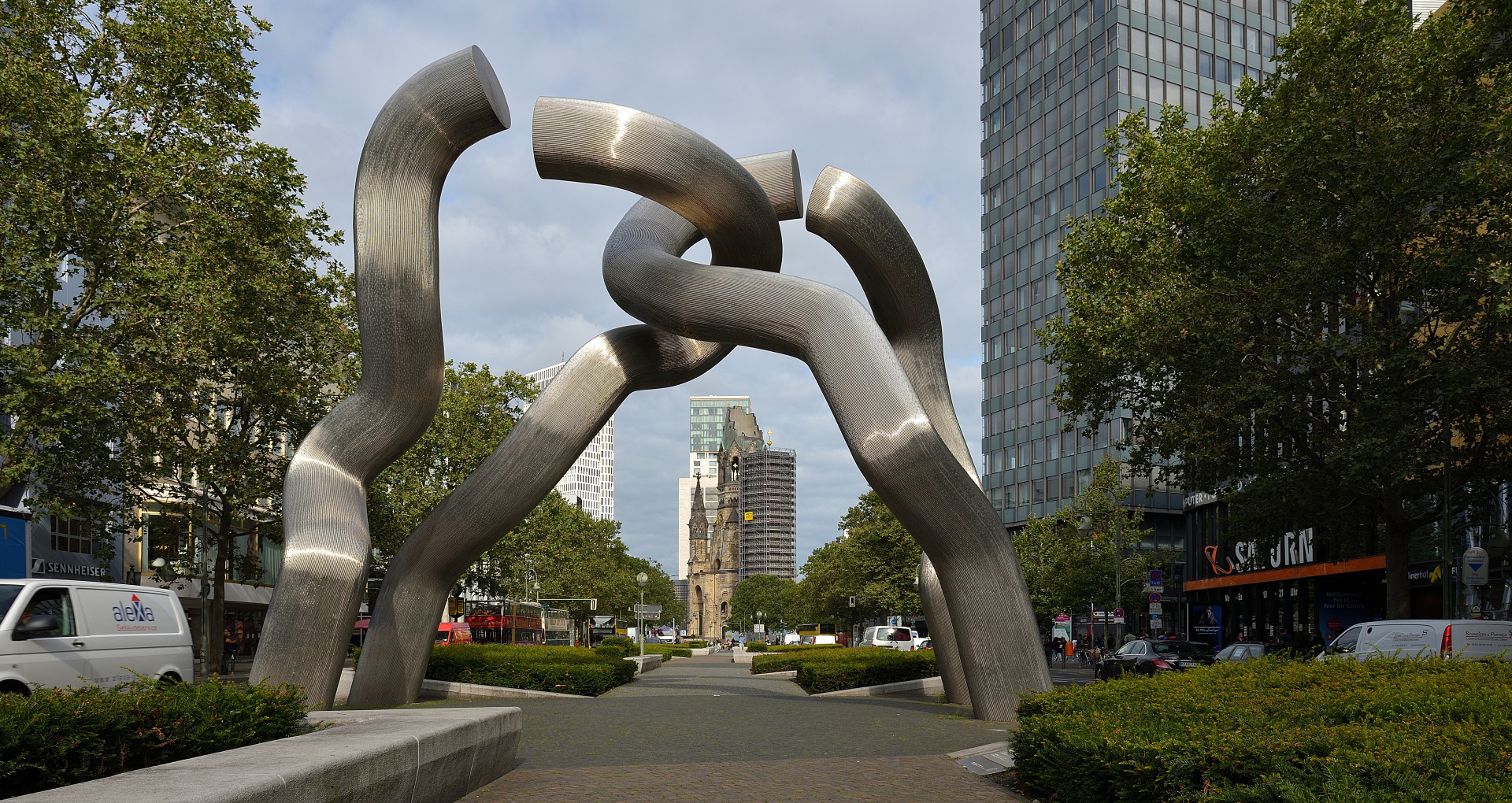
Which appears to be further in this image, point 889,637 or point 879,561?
point 879,561

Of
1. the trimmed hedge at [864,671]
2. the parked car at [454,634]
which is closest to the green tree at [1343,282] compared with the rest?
the trimmed hedge at [864,671]

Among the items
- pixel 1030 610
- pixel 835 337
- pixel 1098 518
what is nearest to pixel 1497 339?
pixel 1030 610

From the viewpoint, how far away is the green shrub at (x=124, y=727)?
6.65 m

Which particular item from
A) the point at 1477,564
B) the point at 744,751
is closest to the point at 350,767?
the point at 744,751

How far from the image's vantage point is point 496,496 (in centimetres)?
1655

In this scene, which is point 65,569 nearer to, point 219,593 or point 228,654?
point 219,593

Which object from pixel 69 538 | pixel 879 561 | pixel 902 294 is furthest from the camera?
pixel 879 561

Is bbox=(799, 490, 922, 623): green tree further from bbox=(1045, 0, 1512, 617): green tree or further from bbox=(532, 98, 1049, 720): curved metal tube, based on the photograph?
bbox=(532, 98, 1049, 720): curved metal tube

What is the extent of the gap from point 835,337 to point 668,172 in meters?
3.20

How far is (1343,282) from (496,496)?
709 inches

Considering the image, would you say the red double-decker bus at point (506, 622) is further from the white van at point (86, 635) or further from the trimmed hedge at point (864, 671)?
the white van at point (86, 635)

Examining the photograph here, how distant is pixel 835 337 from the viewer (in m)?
15.1

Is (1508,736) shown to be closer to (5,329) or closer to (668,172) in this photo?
(668,172)

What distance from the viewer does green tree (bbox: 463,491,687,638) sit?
140ft
